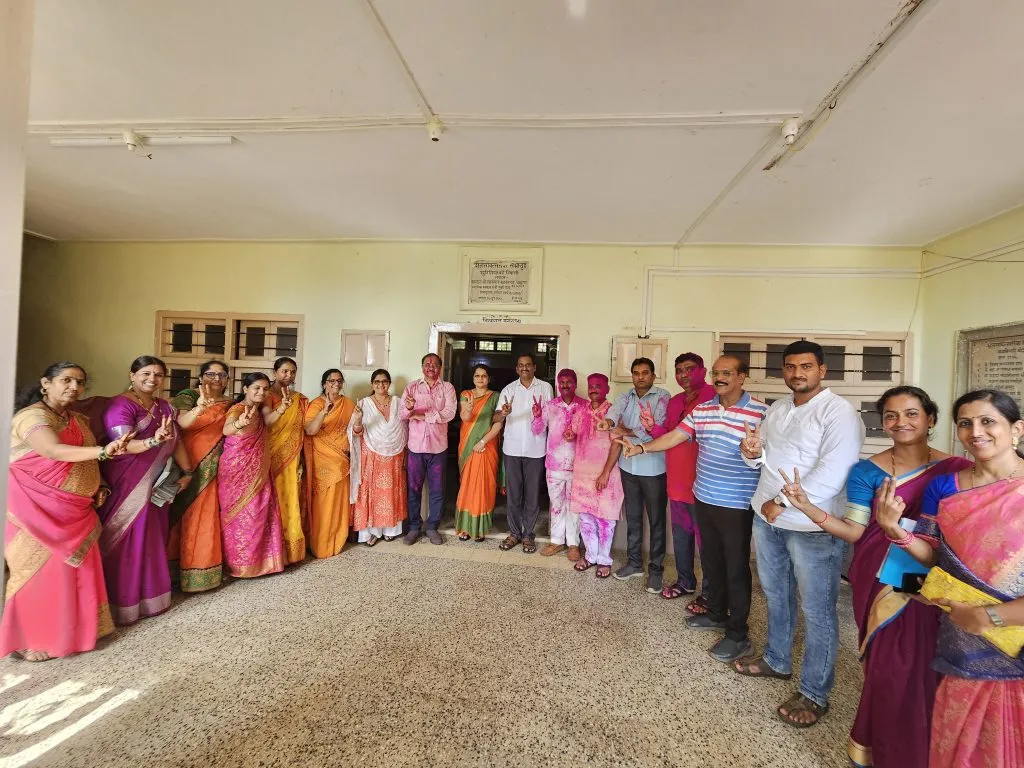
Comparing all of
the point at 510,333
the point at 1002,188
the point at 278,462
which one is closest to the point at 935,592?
the point at 1002,188

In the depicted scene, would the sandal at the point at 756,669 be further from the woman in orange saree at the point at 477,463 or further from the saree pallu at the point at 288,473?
the saree pallu at the point at 288,473

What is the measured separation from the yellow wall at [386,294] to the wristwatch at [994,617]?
9.05ft

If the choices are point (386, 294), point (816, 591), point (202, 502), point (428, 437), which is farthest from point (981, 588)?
point (386, 294)

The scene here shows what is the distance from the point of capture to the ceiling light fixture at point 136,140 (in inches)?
88.6

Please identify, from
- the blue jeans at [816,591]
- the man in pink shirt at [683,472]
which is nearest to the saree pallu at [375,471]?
the man in pink shirt at [683,472]

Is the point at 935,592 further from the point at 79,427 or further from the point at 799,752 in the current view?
the point at 79,427

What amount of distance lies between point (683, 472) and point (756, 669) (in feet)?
3.52

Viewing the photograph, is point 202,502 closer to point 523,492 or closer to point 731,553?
point 523,492

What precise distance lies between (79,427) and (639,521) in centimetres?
332

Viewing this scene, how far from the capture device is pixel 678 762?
4.90 ft

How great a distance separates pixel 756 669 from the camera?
77.0 inches

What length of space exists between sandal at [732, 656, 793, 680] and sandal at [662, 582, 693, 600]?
654 mm

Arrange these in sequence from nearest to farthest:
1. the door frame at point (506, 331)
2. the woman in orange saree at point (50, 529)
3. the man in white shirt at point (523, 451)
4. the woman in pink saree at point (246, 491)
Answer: the woman in orange saree at point (50, 529) → the woman in pink saree at point (246, 491) → the man in white shirt at point (523, 451) → the door frame at point (506, 331)

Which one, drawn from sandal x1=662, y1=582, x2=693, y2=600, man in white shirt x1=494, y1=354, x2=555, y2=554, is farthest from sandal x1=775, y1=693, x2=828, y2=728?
man in white shirt x1=494, y1=354, x2=555, y2=554
